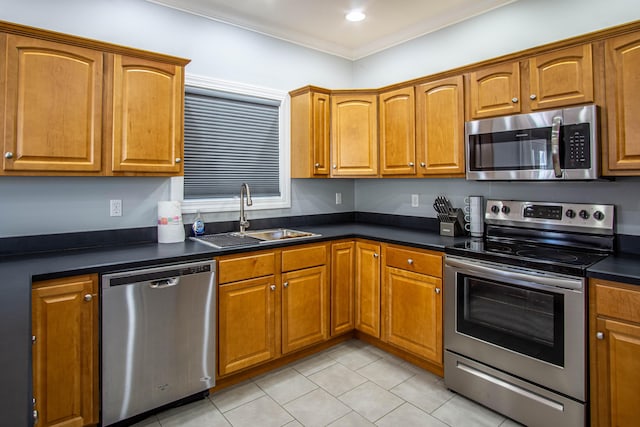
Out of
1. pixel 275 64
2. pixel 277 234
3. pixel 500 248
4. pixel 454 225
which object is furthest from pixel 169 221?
pixel 500 248

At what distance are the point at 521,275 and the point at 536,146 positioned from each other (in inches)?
32.6

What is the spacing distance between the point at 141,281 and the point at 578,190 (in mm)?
2728

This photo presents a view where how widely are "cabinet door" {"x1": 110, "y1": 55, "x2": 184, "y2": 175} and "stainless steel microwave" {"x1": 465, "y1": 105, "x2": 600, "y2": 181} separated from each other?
6.61ft

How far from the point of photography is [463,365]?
2.45m

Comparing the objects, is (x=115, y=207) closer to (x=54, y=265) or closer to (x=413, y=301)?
(x=54, y=265)

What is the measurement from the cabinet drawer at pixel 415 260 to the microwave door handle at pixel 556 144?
0.87m

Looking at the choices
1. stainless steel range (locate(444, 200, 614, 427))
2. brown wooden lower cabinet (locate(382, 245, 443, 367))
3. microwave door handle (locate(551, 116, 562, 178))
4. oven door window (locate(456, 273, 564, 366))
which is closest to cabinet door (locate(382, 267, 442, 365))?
brown wooden lower cabinet (locate(382, 245, 443, 367))

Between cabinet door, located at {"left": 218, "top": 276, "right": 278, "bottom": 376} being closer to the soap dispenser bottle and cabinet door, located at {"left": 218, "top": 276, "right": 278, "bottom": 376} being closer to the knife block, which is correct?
the soap dispenser bottle

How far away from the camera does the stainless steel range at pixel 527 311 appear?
196 cm

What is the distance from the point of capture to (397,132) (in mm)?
3229

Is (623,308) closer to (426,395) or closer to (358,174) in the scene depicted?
(426,395)

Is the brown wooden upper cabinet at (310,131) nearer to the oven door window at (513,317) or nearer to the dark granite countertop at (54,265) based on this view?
the dark granite countertop at (54,265)

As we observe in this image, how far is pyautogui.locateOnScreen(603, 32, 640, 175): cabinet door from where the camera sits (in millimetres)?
2037

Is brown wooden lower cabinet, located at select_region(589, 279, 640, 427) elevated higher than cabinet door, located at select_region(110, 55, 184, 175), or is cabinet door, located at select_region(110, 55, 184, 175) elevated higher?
cabinet door, located at select_region(110, 55, 184, 175)
